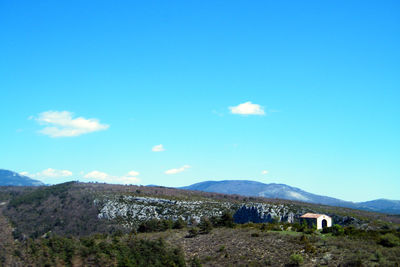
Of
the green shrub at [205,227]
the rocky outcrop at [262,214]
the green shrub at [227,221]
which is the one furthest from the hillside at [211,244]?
the rocky outcrop at [262,214]

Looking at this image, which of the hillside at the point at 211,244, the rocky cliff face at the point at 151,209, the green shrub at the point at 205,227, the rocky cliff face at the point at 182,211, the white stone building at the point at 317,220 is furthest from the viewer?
the rocky cliff face at the point at 151,209

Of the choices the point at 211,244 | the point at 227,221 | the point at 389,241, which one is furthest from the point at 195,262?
the point at 227,221

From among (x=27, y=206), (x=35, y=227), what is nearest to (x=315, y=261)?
(x=35, y=227)

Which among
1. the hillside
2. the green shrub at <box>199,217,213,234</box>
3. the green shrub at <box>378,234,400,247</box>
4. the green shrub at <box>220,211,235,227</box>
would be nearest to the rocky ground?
the hillside

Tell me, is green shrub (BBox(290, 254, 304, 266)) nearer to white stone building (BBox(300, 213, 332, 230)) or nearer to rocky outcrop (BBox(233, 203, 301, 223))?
white stone building (BBox(300, 213, 332, 230))

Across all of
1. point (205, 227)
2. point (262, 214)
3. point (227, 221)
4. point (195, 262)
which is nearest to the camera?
point (195, 262)

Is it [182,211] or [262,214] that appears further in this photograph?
[182,211]

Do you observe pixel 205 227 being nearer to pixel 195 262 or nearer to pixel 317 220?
pixel 195 262

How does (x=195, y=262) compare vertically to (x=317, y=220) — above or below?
below

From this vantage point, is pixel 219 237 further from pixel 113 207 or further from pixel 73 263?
pixel 113 207

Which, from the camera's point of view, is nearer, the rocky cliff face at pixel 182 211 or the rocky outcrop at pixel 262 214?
the rocky outcrop at pixel 262 214

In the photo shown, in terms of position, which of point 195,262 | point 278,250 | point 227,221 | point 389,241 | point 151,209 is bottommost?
point 195,262

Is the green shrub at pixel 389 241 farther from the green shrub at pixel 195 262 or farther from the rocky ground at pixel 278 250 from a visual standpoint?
the green shrub at pixel 195 262

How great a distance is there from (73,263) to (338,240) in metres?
30.6
